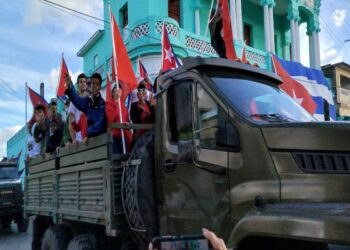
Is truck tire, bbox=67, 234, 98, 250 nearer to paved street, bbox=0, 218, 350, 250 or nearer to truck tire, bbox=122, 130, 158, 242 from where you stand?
truck tire, bbox=122, 130, 158, 242

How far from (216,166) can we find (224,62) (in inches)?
37.0

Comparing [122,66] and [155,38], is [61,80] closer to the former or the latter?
[122,66]

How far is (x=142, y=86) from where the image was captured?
614 centimetres

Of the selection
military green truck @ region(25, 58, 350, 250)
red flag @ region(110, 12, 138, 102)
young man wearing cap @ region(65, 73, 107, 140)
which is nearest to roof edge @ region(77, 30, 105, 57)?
red flag @ region(110, 12, 138, 102)

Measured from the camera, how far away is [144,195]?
4332 millimetres

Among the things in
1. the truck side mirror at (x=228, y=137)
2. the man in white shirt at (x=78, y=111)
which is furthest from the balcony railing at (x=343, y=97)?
the truck side mirror at (x=228, y=137)

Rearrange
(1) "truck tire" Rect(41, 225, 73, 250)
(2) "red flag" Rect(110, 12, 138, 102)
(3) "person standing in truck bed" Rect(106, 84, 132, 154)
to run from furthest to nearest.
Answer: (2) "red flag" Rect(110, 12, 138, 102)
(1) "truck tire" Rect(41, 225, 73, 250)
(3) "person standing in truck bed" Rect(106, 84, 132, 154)

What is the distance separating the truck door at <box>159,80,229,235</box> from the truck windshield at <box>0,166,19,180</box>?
11.8m

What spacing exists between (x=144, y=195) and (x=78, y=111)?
7.58 feet

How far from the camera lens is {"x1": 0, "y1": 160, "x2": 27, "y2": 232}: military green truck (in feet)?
44.9

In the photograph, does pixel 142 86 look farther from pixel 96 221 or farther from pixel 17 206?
pixel 17 206

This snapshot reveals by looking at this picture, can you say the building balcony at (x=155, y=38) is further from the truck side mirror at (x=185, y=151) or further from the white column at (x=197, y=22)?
the truck side mirror at (x=185, y=151)

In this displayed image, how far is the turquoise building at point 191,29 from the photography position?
1364 cm

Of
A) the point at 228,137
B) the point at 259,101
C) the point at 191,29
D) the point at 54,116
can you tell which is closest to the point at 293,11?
the point at 191,29
